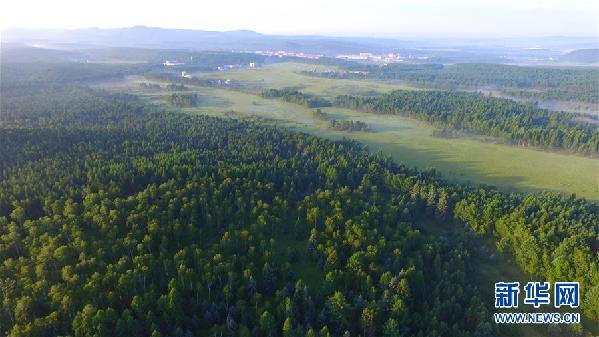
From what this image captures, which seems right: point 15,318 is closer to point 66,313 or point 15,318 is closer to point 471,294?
point 66,313

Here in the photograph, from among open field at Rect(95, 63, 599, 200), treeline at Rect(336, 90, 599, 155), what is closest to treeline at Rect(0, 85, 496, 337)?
open field at Rect(95, 63, 599, 200)

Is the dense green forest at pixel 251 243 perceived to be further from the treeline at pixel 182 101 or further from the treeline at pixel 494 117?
the treeline at pixel 182 101

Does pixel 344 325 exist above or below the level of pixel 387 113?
below

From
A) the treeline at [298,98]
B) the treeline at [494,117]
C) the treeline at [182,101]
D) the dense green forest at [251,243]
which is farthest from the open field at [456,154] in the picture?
the dense green forest at [251,243]

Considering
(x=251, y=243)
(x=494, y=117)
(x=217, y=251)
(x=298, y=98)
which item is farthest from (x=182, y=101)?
(x=217, y=251)

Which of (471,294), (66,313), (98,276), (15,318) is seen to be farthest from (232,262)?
(471,294)

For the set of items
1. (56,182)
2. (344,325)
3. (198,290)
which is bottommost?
(344,325)

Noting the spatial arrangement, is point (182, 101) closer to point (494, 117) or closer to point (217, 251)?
point (494, 117)
